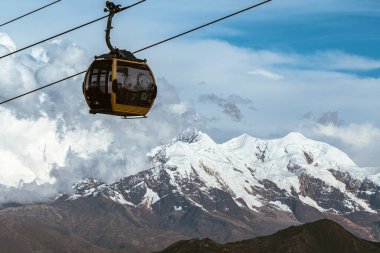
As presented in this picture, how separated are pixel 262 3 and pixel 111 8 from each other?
9601 millimetres

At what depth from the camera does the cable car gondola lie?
2153 inches

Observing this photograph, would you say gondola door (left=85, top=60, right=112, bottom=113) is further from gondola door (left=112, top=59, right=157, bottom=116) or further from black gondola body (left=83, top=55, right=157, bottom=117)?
gondola door (left=112, top=59, right=157, bottom=116)

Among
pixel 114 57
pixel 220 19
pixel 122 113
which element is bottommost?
pixel 122 113

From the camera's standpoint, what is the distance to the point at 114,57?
54.9m

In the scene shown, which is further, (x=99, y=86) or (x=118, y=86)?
(x=99, y=86)

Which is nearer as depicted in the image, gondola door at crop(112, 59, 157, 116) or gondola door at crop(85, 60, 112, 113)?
gondola door at crop(112, 59, 157, 116)

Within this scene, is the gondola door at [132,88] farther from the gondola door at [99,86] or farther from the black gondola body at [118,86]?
the gondola door at [99,86]

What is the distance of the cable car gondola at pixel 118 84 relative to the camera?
54688 millimetres

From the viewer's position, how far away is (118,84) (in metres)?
54.8

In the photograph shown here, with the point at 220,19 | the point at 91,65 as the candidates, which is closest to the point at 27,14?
the point at 91,65

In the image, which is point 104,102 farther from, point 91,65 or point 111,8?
point 111,8

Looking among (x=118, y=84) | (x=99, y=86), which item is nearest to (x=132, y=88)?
(x=118, y=84)

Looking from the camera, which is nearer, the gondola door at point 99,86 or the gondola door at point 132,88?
the gondola door at point 132,88

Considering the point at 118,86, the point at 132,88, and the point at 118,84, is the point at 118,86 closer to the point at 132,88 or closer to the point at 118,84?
the point at 118,84
